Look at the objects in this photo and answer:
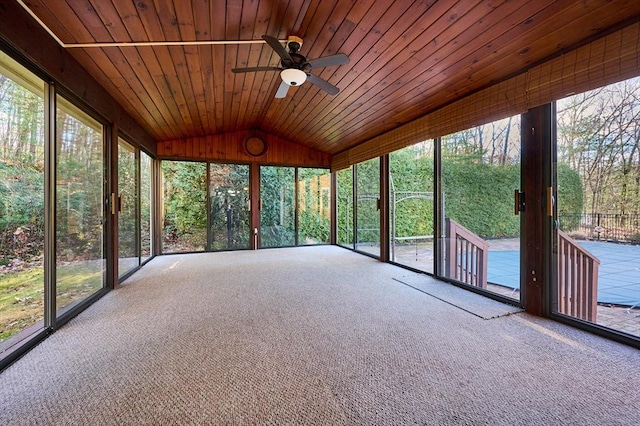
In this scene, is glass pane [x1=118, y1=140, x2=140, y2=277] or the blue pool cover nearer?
the blue pool cover

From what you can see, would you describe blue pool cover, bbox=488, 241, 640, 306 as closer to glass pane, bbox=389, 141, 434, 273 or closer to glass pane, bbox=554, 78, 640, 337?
glass pane, bbox=554, 78, 640, 337

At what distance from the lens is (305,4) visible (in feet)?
7.24

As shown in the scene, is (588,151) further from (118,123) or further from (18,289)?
(118,123)

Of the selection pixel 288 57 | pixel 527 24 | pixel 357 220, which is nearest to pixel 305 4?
pixel 288 57

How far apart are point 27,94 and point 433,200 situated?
14.0 feet

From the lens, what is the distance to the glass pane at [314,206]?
269 inches

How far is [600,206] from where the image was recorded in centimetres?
232

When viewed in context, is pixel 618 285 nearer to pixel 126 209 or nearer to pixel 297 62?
pixel 297 62

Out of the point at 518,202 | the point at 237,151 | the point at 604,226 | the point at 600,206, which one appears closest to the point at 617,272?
the point at 604,226

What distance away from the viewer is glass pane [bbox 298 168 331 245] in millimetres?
6820

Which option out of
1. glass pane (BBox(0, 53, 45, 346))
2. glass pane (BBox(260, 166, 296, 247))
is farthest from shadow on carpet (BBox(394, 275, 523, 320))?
glass pane (BBox(0, 53, 45, 346))

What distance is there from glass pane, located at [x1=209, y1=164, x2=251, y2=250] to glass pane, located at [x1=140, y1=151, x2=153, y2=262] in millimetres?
1136

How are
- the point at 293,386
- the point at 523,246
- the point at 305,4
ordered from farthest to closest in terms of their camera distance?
the point at 523,246, the point at 305,4, the point at 293,386

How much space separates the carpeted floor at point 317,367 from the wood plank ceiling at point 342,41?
7.56 ft
